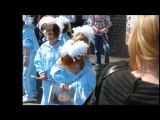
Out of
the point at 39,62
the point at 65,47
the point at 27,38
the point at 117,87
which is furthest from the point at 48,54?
the point at 117,87

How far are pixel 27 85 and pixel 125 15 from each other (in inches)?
53.5

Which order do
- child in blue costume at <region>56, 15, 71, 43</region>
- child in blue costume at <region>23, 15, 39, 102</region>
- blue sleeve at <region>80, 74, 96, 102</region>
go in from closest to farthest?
1. blue sleeve at <region>80, 74, 96, 102</region>
2. child in blue costume at <region>56, 15, 71, 43</region>
3. child in blue costume at <region>23, 15, 39, 102</region>

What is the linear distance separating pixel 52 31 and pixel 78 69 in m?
0.43

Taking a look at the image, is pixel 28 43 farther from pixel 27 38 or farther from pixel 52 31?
pixel 52 31

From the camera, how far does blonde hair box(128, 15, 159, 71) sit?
1.10 m

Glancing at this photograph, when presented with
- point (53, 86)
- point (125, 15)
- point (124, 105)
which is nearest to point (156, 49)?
point (124, 105)

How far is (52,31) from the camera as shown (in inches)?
95.7

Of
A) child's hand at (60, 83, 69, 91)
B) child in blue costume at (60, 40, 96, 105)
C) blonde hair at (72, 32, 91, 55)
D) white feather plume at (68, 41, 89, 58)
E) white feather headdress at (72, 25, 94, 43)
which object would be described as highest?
white feather headdress at (72, 25, 94, 43)

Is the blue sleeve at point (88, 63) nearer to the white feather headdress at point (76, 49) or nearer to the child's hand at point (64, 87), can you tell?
the white feather headdress at point (76, 49)

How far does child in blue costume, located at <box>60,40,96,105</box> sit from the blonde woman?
907 mm

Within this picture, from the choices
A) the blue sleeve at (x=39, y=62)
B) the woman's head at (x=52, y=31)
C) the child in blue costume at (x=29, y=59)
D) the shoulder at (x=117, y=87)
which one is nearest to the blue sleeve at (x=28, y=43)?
the child in blue costume at (x=29, y=59)

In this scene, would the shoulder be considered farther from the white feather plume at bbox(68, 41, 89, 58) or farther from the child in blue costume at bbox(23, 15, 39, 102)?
the child in blue costume at bbox(23, 15, 39, 102)

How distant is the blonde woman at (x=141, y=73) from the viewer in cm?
111

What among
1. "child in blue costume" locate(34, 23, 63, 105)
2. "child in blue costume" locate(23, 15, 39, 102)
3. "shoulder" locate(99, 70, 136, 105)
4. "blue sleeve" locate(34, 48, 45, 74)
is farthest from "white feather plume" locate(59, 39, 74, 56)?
"shoulder" locate(99, 70, 136, 105)
